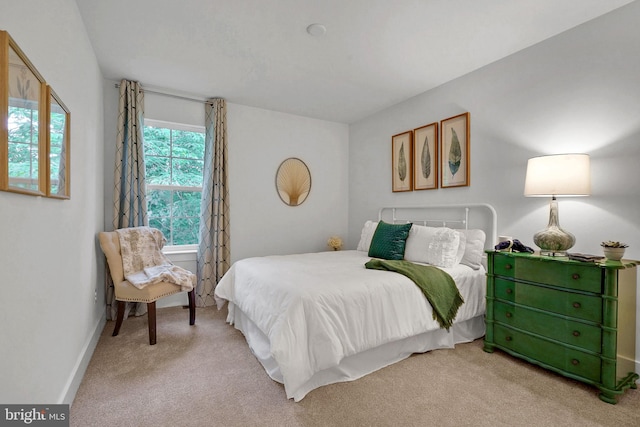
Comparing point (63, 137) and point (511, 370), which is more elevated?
point (63, 137)

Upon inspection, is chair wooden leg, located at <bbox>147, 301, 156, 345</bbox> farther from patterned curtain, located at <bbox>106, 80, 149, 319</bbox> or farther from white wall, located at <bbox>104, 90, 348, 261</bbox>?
white wall, located at <bbox>104, 90, 348, 261</bbox>

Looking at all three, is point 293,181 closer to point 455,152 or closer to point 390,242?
point 390,242

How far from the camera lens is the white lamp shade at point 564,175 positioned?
2.05 meters

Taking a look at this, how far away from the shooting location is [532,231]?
2.55m

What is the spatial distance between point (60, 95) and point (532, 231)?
11.6 ft

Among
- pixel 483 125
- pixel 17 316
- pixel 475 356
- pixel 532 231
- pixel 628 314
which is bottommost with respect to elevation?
pixel 475 356

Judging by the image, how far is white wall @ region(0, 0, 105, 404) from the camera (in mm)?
1084

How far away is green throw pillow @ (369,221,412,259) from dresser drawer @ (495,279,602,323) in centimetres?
90

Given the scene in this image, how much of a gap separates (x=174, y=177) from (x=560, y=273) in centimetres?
395

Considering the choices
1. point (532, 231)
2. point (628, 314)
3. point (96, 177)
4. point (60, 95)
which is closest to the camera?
point (60, 95)

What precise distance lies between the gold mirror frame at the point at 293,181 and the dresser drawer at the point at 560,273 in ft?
9.46

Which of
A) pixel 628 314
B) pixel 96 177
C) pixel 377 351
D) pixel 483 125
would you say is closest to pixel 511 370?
pixel 628 314

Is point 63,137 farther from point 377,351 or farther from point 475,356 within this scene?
point 475,356

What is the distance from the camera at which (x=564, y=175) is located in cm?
207
